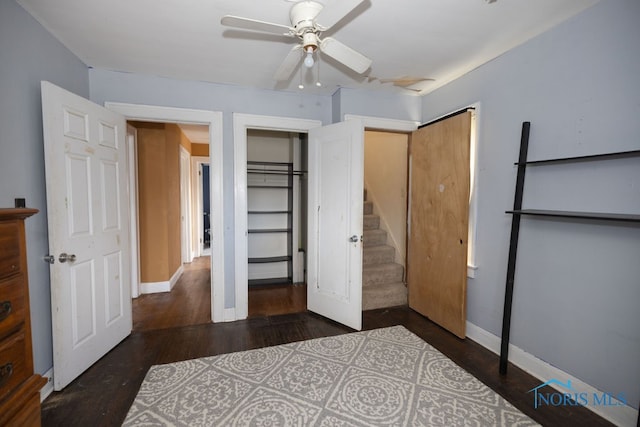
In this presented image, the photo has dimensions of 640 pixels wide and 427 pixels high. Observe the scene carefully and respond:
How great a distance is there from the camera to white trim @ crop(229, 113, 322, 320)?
2900mm

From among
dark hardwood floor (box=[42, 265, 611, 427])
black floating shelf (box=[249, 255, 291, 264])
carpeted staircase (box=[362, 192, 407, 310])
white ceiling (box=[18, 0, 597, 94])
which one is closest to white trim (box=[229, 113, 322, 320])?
dark hardwood floor (box=[42, 265, 611, 427])

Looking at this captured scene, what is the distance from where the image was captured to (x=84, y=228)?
207 centimetres

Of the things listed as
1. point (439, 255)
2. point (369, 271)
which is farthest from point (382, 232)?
point (439, 255)

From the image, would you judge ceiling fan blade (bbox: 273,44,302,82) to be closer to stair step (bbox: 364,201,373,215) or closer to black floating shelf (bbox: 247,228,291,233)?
black floating shelf (bbox: 247,228,291,233)

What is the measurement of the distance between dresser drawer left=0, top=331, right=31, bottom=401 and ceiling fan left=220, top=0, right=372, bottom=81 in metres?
1.62

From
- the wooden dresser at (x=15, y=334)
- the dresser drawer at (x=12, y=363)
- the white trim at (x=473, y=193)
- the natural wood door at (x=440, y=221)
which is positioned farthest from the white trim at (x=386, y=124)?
the dresser drawer at (x=12, y=363)

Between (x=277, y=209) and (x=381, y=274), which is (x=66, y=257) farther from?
(x=381, y=274)

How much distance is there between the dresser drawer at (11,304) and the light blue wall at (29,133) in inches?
34.4

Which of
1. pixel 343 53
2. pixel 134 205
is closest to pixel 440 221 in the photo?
pixel 343 53

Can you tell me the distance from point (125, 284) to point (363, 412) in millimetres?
2315

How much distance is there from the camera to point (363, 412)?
1.67 m

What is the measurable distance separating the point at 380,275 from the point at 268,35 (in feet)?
9.26

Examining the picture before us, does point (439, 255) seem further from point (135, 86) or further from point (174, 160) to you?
point (174, 160)

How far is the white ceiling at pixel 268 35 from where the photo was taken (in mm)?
1728
